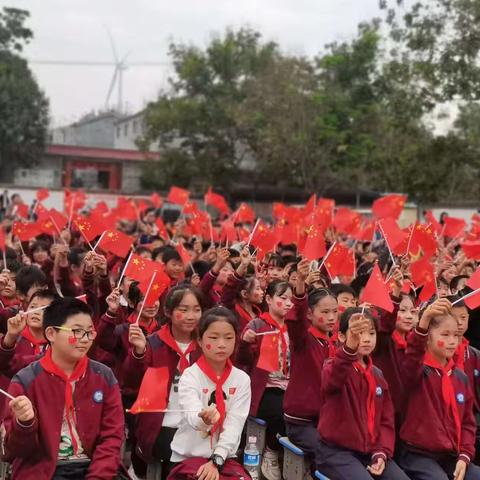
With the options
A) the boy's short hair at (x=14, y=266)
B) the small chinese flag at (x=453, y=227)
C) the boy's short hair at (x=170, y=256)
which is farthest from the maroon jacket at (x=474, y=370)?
the small chinese flag at (x=453, y=227)

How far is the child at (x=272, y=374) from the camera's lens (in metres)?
5.03

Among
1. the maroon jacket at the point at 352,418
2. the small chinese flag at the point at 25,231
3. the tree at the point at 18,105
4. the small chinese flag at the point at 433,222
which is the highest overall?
the tree at the point at 18,105

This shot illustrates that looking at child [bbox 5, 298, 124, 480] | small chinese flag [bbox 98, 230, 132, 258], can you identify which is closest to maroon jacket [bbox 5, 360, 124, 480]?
child [bbox 5, 298, 124, 480]

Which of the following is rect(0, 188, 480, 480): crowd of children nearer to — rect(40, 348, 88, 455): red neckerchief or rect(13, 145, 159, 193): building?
rect(40, 348, 88, 455): red neckerchief

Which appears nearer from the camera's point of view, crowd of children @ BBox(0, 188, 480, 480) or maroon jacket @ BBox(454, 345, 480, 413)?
crowd of children @ BBox(0, 188, 480, 480)

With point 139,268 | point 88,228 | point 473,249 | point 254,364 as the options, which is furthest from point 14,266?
point 473,249

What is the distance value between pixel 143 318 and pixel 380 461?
204 centimetres

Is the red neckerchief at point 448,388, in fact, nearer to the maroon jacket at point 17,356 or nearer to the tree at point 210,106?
the maroon jacket at point 17,356

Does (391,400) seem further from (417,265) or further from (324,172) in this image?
(324,172)

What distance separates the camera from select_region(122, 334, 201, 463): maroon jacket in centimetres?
433

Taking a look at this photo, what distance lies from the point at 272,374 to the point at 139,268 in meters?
1.27

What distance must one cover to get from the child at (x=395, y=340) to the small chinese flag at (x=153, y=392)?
60.8 inches

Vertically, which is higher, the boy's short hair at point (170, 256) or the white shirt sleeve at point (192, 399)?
the boy's short hair at point (170, 256)

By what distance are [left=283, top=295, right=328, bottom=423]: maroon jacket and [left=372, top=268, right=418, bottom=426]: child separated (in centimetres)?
39
